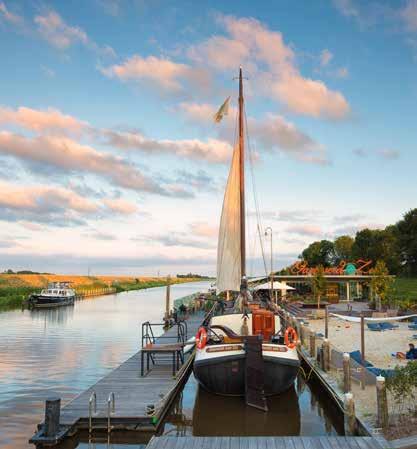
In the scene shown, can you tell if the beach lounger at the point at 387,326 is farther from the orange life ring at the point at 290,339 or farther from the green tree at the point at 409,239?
the green tree at the point at 409,239

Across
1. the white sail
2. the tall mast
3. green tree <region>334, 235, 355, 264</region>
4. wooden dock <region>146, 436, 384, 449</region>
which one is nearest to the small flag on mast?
the tall mast

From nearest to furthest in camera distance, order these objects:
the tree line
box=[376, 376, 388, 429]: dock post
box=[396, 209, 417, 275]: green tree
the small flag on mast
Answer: box=[376, 376, 388, 429]: dock post → the small flag on mast → box=[396, 209, 417, 275]: green tree → the tree line

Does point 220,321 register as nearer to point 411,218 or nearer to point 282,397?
point 282,397

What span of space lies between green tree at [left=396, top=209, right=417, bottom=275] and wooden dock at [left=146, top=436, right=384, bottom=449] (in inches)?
3757

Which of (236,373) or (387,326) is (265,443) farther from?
(387,326)

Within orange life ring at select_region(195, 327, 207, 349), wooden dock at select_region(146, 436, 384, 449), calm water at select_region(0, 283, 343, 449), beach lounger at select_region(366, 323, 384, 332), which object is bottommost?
calm water at select_region(0, 283, 343, 449)

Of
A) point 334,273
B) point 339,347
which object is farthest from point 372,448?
point 334,273

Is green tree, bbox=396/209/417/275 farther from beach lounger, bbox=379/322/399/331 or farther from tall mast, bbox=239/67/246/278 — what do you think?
tall mast, bbox=239/67/246/278

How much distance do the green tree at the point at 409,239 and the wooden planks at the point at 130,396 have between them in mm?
88479

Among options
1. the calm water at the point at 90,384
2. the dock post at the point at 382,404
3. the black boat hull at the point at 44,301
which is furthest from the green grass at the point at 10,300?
the dock post at the point at 382,404

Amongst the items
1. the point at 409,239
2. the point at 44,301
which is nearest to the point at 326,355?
the point at 44,301

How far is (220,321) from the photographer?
23.6m

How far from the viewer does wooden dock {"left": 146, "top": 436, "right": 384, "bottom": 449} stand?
1166 cm

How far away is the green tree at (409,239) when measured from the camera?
100312 mm
